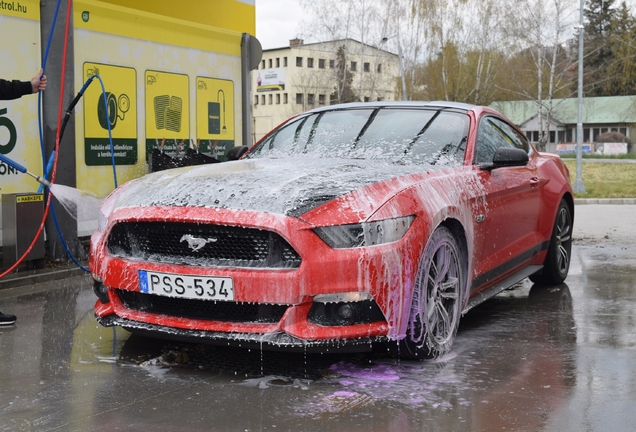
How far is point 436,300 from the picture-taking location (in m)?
4.71

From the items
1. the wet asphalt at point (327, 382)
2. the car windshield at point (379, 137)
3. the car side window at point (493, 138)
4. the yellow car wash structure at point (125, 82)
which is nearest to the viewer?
the wet asphalt at point (327, 382)

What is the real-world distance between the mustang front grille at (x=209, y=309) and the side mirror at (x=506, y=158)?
2.09m

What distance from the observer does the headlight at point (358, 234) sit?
4121mm

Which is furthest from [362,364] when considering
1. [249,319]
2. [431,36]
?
[431,36]

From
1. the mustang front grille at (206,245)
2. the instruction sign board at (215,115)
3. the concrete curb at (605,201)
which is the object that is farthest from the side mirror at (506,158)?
the concrete curb at (605,201)

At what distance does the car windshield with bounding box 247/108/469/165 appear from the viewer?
5.44 meters

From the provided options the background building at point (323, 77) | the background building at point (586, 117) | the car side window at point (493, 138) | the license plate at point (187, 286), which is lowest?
the license plate at point (187, 286)

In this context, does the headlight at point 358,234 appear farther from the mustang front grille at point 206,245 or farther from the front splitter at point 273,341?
the front splitter at point 273,341

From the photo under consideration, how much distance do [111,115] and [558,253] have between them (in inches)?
220

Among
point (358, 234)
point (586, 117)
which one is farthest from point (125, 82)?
point (586, 117)

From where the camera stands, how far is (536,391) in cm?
413

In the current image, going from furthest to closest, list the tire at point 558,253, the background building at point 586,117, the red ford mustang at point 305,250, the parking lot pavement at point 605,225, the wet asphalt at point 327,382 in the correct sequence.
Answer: the background building at point 586,117 < the parking lot pavement at point 605,225 < the tire at point 558,253 < the red ford mustang at point 305,250 < the wet asphalt at point 327,382

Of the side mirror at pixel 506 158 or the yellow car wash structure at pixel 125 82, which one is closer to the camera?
the side mirror at pixel 506 158

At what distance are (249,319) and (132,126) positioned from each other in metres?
6.71
